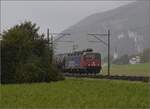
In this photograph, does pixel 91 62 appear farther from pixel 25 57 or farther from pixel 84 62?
pixel 25 57

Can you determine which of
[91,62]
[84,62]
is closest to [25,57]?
[84,62]

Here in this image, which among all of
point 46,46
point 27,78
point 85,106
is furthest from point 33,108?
point 46,46

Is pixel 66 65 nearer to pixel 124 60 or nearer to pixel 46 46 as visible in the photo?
pixel 46 46

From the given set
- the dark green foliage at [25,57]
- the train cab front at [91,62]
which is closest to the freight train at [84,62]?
the train cab front at [91,62]

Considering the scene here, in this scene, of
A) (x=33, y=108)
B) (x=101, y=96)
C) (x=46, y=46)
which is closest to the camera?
(x=33, y=108)

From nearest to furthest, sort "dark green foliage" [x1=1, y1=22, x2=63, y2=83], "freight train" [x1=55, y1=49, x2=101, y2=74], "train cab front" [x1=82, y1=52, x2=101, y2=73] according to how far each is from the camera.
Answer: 1. "dark green foliage" [x1=1, y1=22, x2=63, y2=83]
2. "train cab front" [x1=82, y1=52, x2=101, y2=73]
3. "freight train" [x1=55, y1=49, x2=101, y2=74]

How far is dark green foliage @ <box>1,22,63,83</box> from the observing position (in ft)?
137

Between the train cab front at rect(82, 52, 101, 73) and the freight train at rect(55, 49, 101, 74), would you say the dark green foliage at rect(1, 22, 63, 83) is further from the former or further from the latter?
the train cab front at rect(82, 52, 101, 73)

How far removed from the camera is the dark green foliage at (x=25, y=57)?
4175 centimetres

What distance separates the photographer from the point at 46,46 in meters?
45.8

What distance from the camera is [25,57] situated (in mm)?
43344

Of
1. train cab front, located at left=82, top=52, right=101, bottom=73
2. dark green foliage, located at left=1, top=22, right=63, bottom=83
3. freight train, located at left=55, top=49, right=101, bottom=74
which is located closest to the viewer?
dark green foliage, located at left=1, top=22, right=63, bottom=83

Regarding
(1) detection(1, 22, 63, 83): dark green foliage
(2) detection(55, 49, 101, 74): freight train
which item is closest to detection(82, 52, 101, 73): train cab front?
(2) detection(55, 49, 101, 74): freight train

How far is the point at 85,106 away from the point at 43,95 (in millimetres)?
5954
